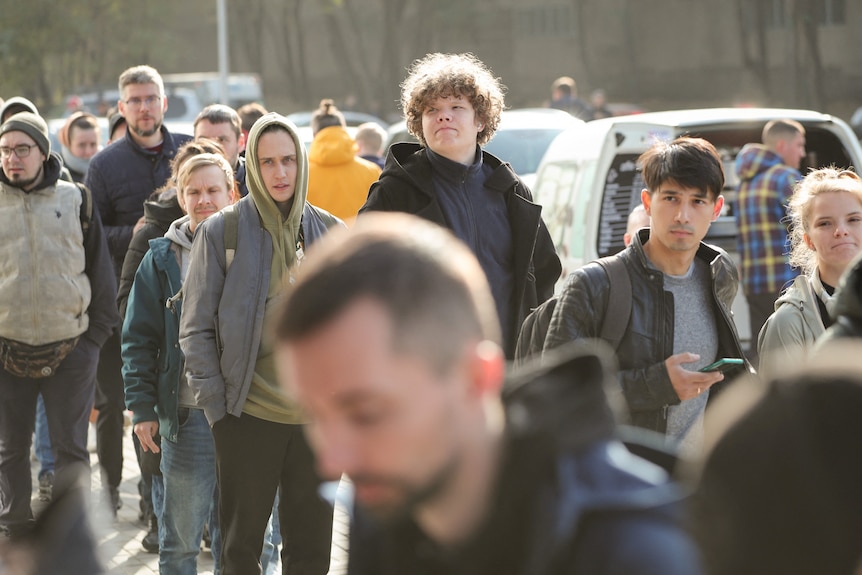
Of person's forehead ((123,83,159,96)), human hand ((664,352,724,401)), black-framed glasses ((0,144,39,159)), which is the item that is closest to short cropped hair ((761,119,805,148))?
person's forehead ((123,83,159,96))

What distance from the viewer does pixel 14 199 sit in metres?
7.02

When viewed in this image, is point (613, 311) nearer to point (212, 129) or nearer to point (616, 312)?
point (616, 312)

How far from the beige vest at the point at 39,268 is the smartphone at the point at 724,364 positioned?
3876 millimetres

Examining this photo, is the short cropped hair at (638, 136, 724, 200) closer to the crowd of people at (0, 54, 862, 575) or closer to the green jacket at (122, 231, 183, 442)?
the crowd of people at (0, 54, 862, 575)

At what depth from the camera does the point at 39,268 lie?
697 centimetres

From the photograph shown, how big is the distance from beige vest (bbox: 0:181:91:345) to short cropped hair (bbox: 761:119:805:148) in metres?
4.35

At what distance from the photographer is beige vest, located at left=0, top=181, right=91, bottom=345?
695 cm

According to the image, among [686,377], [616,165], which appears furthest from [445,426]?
[616,165]

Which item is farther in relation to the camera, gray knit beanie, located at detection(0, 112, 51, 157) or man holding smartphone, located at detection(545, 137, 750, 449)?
gray knit beanie, located at detection(0, 112, 51, 157)

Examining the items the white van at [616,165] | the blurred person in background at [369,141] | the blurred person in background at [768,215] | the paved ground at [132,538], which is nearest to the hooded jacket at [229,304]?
the paved ground at [132,538]

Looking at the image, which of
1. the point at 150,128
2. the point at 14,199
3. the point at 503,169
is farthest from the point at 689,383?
the point at 150,128

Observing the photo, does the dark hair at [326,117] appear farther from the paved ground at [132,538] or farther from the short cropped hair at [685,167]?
the short cropped hair at [685,167]

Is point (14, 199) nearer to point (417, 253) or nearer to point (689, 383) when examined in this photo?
point (689, 383)

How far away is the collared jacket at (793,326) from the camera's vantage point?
4.32 metres
